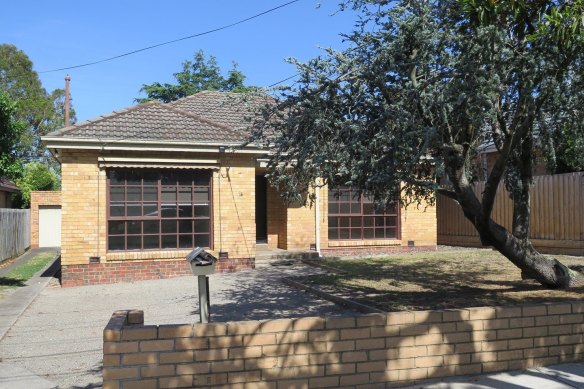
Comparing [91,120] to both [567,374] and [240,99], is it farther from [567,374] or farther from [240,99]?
[567,374]

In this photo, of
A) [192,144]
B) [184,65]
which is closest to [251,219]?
[192,144]

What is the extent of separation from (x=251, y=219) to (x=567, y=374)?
33.9ft

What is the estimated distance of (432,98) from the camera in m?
7.06

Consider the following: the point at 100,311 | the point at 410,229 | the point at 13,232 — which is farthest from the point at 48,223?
the point at 100,311

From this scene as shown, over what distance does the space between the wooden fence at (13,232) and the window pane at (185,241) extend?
926 cm

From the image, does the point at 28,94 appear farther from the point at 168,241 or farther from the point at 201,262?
the point at 201,262

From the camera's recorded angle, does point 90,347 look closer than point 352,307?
Yes

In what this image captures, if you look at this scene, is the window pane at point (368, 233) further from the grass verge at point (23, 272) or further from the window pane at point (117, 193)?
the grass verge at point (23, 272)

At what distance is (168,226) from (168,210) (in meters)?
0.41

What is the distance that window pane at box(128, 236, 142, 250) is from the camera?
14.2 metres

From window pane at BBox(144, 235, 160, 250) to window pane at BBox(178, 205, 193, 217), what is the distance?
2.74 ft

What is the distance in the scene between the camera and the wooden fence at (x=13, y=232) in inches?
813

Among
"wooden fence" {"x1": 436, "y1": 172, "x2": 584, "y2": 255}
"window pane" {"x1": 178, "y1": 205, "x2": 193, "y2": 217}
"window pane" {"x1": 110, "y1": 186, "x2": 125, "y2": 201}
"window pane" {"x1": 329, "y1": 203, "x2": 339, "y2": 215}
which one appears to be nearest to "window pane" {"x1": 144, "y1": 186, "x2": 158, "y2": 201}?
"window pane" {"x1": 110, "y1": 186, "x2": 125, "y2": 201}

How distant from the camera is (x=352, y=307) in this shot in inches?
360
